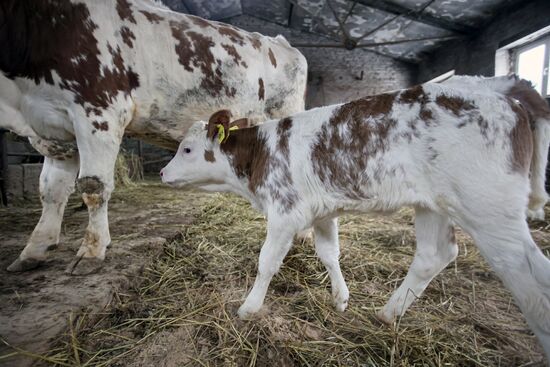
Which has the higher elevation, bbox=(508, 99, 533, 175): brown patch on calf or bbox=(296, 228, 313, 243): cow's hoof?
bbox=(508, 99, 533, 175): brown patch on calf

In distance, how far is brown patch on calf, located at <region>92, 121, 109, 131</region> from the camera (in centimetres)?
259

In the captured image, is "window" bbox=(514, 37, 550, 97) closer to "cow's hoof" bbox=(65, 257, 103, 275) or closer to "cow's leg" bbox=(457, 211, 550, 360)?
"cow's leg" bbox=(457, 211, 550, 360)

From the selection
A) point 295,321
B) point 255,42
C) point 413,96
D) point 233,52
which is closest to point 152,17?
point 233,52

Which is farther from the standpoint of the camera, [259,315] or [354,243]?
[354,243]

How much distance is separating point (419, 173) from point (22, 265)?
3.00 m

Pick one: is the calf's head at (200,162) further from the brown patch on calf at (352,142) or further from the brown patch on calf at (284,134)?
the brown patch on calf at (352,142)

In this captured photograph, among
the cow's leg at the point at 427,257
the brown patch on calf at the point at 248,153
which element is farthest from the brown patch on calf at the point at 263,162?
the cow's leg at the point at 427,257

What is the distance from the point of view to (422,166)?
72.4 inches

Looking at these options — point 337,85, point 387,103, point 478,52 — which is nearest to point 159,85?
point 387,103

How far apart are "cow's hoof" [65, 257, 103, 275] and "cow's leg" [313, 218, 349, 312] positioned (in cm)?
174

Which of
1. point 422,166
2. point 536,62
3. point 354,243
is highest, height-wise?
point 536,62

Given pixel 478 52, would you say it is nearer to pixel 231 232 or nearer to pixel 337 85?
pixel 337 85


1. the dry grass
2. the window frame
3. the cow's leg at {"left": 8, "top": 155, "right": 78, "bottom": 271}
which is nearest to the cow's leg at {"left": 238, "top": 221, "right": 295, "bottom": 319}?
the dry grass

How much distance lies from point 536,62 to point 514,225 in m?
8.86
